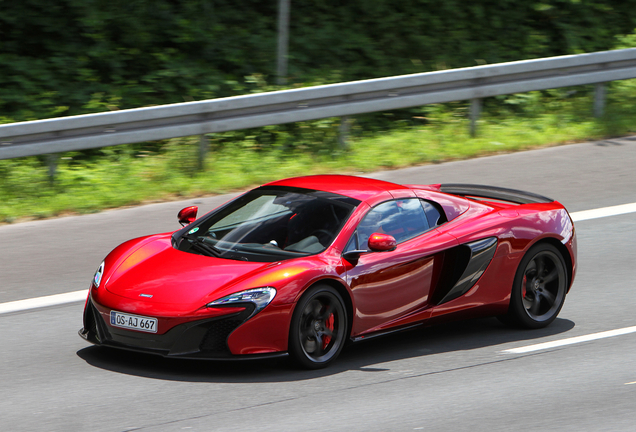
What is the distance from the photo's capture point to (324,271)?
19.9 ft

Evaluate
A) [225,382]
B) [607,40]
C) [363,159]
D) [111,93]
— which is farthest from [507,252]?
[607,40]

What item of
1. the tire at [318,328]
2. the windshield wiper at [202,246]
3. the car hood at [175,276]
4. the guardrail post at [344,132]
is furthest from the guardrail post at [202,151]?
the tire at [318,328]

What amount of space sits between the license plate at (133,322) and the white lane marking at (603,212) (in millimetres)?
5835

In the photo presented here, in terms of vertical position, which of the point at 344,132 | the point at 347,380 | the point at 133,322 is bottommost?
the point at 347,380

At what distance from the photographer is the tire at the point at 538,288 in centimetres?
720

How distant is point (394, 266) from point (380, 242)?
0.98ft

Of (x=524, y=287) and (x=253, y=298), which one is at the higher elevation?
(x=253, y=298)

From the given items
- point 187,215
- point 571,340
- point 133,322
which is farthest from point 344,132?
point 133,322

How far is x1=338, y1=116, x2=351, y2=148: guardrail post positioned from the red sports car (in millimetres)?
4956

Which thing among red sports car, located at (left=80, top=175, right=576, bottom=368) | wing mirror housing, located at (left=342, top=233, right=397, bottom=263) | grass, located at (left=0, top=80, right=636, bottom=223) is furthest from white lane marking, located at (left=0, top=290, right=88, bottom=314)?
wing mirror housing, located at (left=342, top=233, right=397, bottom=263)

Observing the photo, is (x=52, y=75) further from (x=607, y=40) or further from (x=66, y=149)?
(x=607, y=40)

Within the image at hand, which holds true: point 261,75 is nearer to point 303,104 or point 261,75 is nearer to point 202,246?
point 303,104

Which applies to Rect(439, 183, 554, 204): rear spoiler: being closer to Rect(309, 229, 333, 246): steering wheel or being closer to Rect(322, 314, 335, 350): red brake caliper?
Rect(309, 229, 333, 246): steering wheel

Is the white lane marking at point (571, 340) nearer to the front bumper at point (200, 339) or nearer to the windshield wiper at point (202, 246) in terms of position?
the front bumper at point (200, 339)
